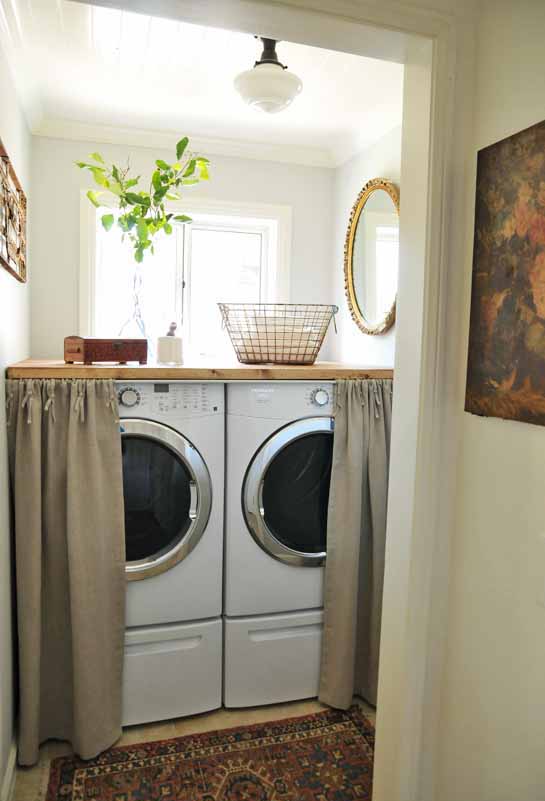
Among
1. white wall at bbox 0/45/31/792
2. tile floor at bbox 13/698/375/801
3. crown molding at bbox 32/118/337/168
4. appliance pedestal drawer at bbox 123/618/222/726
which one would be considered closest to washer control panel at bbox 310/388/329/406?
appliance pedestal drawer at bbox 123/618/222/726

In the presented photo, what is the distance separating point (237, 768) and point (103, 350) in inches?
57.0

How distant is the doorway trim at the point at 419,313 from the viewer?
43.8 inches

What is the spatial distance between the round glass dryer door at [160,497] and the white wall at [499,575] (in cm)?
101

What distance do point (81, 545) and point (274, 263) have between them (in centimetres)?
168

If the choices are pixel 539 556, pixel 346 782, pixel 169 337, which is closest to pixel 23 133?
pixel 169 337

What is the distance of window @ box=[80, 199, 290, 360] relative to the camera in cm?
266

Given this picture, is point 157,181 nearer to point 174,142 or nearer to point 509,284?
point 174,142

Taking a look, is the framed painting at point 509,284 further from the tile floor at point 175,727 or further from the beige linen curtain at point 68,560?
the tile floor at point 175,727

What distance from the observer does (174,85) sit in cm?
211

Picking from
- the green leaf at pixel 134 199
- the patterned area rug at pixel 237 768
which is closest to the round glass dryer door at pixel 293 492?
the patterned area rug at pixel 237 768

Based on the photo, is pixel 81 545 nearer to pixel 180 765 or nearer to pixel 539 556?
pixel 180 765

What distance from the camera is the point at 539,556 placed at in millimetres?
990

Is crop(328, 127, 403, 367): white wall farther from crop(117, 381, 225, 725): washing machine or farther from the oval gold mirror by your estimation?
crop(117, 381, 225, 725): washing machine

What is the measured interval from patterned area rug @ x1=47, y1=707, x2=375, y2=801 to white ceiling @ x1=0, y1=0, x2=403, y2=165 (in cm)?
225
